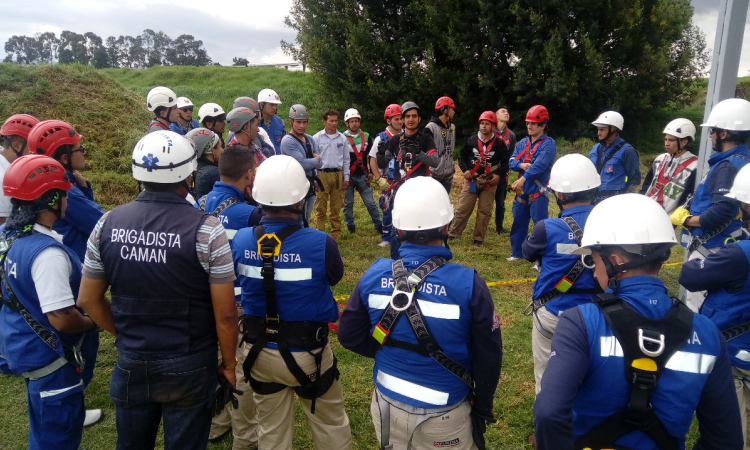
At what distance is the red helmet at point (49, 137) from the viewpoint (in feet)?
12.6

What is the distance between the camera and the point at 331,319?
3189mm

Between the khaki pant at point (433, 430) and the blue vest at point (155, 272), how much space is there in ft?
3.85

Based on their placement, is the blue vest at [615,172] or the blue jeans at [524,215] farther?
the blue jeans at [524,215]

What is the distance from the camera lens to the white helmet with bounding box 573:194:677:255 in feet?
6.36

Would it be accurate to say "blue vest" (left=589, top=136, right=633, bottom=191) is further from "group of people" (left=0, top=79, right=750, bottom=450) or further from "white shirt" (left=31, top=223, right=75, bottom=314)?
"white shirt" (left=31, top=223, right=75, bottom=314)

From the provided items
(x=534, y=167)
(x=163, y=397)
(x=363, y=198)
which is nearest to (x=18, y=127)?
(x=163, y=397)

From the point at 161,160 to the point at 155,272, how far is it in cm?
60

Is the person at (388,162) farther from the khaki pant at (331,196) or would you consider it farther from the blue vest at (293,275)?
the blue vest at (293,275)

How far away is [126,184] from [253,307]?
9732mm

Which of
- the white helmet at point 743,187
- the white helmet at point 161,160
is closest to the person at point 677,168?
the white helmet at point 743,187

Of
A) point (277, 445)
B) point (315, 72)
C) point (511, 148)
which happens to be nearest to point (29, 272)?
point (277, 445)

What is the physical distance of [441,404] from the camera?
2.48 m

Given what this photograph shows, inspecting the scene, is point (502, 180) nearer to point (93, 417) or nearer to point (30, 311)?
point (93, 417)

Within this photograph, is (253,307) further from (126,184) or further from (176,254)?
(126,184)
